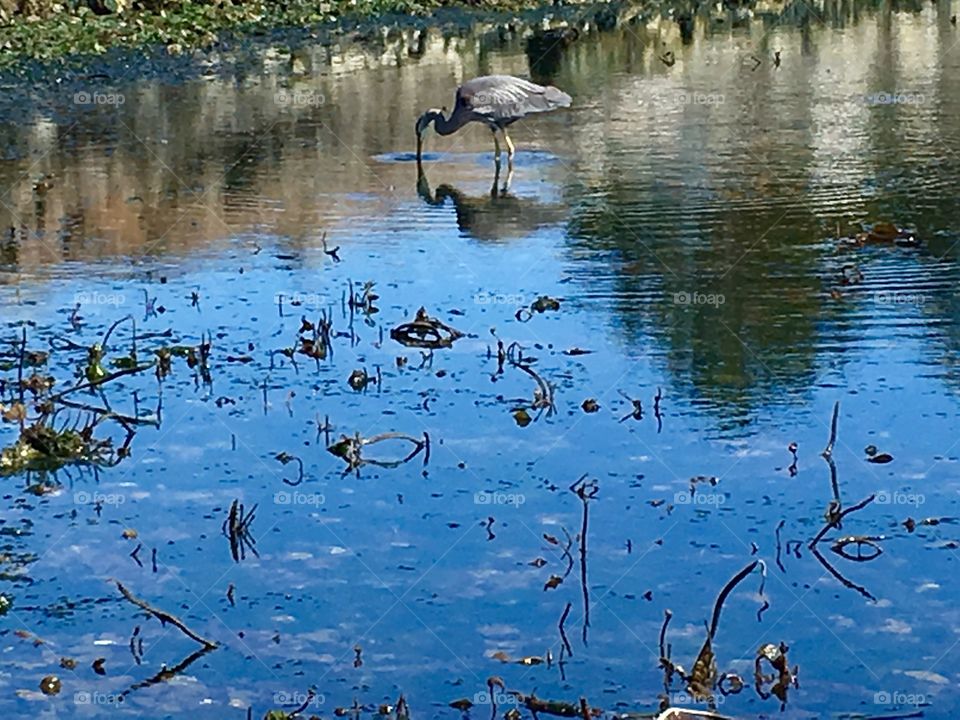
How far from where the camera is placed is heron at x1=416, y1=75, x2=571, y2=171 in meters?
16.7

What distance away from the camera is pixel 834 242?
522 inches

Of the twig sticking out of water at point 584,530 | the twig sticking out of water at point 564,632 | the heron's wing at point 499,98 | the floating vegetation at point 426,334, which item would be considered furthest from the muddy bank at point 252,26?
the twig sticking out of water at point 564,632

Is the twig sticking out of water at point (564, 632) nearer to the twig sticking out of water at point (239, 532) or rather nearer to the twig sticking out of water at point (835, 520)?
the twig sticking out of water at point (835, 520)

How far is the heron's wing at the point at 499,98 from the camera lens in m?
16.7

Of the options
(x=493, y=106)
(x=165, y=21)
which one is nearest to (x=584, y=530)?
(x=493, y=106)

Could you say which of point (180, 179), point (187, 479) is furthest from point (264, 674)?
point (180, 179)

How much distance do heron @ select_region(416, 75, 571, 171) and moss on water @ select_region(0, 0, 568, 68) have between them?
375 inches

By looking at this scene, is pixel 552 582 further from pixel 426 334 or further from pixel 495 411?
pixel 426 334

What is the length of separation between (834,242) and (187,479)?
6.07 m

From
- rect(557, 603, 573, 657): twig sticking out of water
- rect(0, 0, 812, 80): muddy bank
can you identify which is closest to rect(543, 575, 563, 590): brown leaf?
rect(557, 603, 573, 657): twig sticking out of water

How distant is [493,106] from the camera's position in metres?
16.7

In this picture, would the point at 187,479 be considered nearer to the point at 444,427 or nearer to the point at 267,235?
the point at 444,427

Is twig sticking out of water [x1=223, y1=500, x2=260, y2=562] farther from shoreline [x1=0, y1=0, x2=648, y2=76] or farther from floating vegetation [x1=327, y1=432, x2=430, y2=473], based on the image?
shoreline [x1=0, y1=0, x2=648, y2=76]

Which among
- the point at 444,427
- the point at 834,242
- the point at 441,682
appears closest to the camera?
the point at 441,682
